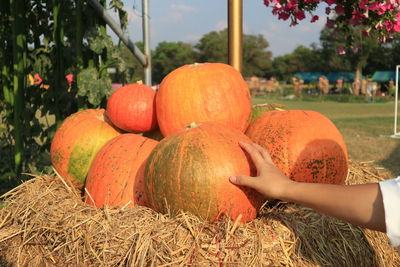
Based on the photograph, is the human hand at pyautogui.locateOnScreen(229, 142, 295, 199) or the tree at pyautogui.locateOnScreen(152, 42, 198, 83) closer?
the human hand at pyautogui.locateOnScreen(229, 142, 295, 199)

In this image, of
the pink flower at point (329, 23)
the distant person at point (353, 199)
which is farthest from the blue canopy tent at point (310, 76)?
the distant person at point (353, 199)

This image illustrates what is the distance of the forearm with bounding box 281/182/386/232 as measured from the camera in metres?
1.13

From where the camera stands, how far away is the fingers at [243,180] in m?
1.52

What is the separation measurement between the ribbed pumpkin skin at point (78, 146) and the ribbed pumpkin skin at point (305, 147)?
941mm

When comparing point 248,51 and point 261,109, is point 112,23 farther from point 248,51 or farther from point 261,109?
point 248,51

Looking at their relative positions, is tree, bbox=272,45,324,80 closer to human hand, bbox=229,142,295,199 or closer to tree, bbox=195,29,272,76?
tree, bbox=195,29,272,76

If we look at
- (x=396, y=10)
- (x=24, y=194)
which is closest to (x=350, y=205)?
(x=24, y=194)

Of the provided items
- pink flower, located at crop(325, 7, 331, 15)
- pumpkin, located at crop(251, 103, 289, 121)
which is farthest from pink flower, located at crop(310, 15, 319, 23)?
pumpkin, located at crop(251, 103, 289, 121)

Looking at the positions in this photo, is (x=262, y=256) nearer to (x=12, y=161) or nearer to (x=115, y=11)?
(x=115, y=11)

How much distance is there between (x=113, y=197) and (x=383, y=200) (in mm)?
A: 1300

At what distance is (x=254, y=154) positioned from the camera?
1616 millimetres

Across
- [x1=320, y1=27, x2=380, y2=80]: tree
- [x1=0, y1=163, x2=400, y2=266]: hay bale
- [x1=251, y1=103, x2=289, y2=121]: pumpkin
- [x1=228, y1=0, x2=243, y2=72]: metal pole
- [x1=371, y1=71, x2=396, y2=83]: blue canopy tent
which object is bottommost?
[x1=0, y1=163, x2=400, y2=266]: hay bale

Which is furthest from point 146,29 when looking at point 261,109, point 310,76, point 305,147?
point 310,76

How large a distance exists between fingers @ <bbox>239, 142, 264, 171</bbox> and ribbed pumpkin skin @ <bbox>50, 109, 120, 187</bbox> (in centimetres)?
101
